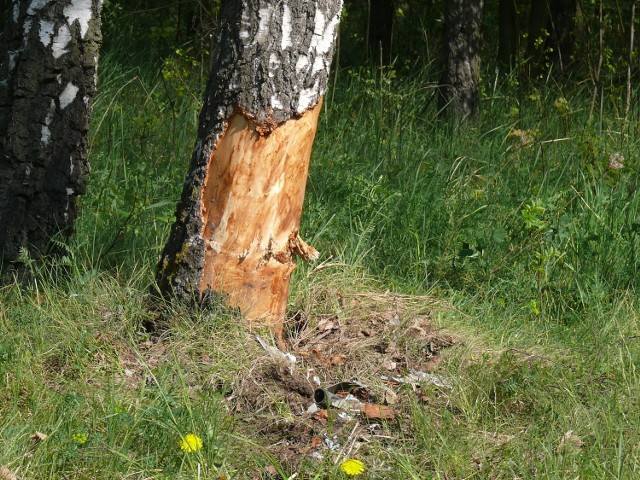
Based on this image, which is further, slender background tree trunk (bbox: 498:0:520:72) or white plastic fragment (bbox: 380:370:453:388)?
slender background tree trunk (bbox: 498:0:520:72)

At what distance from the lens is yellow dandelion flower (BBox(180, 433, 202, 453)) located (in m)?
3.05

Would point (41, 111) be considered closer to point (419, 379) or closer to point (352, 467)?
point (419, 379)

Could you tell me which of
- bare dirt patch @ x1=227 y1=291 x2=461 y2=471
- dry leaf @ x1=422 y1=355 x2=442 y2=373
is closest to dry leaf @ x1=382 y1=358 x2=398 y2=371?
bare dirt patch @ x1=227 y1=291 x2=461 y2=471

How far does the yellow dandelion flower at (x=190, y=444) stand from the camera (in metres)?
3.05

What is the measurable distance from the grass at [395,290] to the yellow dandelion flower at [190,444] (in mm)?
43

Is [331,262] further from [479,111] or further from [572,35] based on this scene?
[572,35]

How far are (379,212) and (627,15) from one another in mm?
7745

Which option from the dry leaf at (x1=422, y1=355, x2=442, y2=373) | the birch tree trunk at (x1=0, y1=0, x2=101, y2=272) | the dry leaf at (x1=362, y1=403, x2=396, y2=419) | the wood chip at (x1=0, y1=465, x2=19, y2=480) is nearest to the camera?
the wood chip at (x1=0, y1=465, x2=19, y2=480)

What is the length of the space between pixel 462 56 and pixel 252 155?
4.19m

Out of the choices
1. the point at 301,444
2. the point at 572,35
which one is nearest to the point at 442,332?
the point at 301,444

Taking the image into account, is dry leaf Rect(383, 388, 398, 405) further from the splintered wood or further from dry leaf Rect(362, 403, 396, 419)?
the splintered wood

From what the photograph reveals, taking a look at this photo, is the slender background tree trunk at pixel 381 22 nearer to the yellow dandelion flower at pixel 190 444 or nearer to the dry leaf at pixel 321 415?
the dry leaf at pixel 321 415

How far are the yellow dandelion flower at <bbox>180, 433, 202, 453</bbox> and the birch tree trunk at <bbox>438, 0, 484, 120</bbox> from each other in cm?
490

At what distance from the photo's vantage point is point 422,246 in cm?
525
